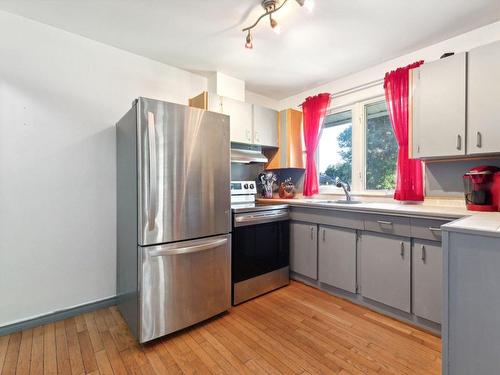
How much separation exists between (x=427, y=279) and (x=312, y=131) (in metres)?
2.05

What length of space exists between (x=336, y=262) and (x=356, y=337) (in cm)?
70

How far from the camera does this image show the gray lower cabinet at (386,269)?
1.90 meters

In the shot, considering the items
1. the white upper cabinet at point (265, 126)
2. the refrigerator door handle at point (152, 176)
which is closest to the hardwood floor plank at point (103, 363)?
the refrigerator door handle at point (152, 176)

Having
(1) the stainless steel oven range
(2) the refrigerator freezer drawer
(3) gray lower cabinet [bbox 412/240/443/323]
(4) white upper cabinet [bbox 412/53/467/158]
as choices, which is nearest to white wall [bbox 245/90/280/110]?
(1) the stainless steel oven range

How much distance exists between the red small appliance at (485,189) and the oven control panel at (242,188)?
6.71ft

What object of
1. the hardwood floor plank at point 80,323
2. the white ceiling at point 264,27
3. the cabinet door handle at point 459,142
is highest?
the white ceiling at point 264,27

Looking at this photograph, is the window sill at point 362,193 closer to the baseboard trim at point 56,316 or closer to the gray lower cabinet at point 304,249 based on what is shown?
the gray lower cabinet at point 304,249

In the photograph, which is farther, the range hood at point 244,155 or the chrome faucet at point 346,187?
the range hood at point 244,155

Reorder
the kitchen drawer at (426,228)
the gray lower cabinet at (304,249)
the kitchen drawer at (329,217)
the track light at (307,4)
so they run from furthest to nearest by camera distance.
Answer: the gray lower cabinet at (304,249) → the kitchen drawer at (329,217) → the kitchen drawer at (426,228) → the track light at (307,4)

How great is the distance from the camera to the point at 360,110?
284 centimetres

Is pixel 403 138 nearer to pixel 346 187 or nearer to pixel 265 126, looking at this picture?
pixel 346 187

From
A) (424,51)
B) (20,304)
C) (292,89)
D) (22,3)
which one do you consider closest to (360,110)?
(424,51)

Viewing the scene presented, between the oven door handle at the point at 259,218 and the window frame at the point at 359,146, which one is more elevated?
the window frame at the point at 359,146

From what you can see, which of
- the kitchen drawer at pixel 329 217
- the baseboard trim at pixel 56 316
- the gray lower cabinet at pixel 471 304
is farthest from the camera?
the kitchen drawer at pixel 329 217
